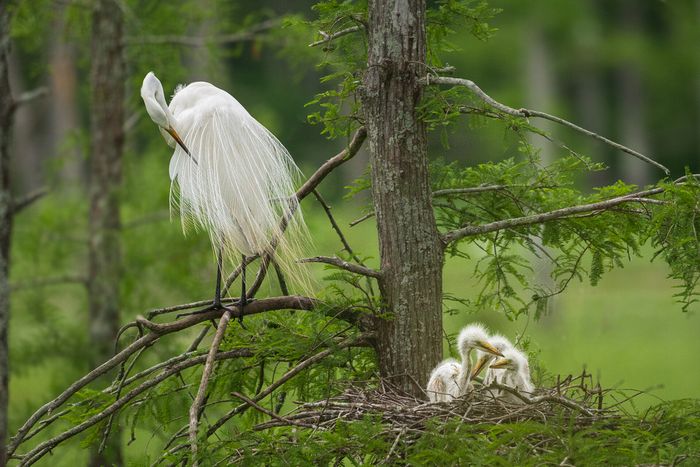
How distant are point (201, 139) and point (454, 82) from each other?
133 cm

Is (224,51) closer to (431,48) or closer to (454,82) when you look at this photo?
(431,48)

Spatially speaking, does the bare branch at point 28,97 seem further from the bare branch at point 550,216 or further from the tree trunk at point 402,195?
the bare branch at point 550,216

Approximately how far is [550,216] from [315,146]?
2308cm

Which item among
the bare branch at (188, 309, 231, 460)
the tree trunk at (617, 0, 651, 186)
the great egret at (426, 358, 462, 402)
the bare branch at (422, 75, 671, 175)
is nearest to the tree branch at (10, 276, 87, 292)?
the great egret at (426, 358, 462, 402)

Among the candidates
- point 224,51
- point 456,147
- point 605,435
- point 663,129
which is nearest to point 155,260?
point 224,51

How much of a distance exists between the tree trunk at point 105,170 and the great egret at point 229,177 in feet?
16.5

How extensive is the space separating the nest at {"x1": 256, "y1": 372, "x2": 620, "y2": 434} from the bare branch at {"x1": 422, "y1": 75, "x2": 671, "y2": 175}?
816mm

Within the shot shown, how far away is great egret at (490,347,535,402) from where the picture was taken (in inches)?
177

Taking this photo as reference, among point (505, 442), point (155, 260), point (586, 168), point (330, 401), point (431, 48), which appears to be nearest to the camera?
point (505, 442)

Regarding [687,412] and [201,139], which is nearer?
[687,412]

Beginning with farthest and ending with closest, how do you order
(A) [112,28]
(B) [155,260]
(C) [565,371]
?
1. (C) [565,371]
2. (B) [155,260]
3. (A) [112,28]

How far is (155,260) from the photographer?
10.3 meters

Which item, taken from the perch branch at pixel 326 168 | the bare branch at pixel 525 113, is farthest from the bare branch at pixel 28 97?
the bare branch at pixel 525 113

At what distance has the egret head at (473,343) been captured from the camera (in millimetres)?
4543
